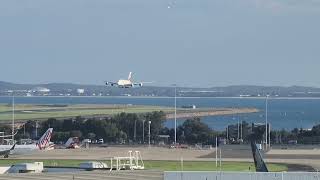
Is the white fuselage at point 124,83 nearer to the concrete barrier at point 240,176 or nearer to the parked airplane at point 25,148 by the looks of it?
the parked airplane at point 25,148

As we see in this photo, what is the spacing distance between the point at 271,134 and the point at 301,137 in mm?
8949

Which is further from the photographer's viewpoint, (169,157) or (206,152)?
(206,152)

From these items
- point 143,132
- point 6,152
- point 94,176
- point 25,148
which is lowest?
point 6,152

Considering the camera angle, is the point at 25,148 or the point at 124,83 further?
the point at 124,83

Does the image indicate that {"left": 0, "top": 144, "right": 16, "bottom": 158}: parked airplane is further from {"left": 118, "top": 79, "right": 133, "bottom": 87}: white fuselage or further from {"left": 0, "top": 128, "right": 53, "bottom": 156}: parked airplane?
{"left": 118, "top": 79, "right": 133, "bottom": 87}: white fuselage

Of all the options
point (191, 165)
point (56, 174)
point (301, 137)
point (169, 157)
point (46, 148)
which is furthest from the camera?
point (301, 137)

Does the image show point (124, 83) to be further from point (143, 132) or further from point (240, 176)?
point (240, 176)

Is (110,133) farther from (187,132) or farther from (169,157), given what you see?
(169,157)

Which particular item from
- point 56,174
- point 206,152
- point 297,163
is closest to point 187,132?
point 206,152

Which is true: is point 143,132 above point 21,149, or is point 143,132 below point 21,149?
above

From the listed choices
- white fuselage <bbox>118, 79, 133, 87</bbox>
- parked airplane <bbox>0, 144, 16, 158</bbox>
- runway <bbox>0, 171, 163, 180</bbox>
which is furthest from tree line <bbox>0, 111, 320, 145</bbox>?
runway <bbox>0, 171, 163, 180</bbox>

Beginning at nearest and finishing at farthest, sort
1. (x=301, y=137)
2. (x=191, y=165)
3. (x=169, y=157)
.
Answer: (x=191, y=165), (x=169, y=157), (x=301, y=137)

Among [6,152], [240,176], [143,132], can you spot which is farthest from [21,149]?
[240,176]

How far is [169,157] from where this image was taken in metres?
122
